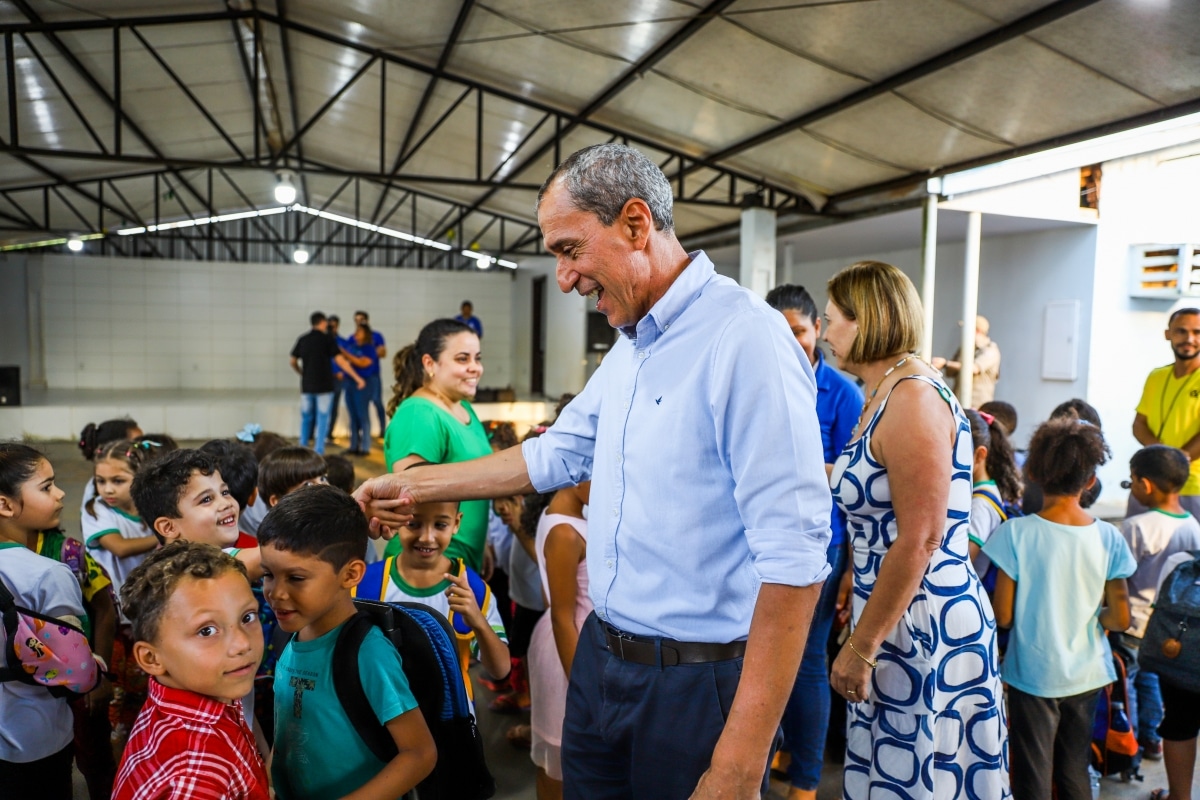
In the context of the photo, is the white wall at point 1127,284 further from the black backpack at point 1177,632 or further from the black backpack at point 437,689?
the black backpack at point 437,689

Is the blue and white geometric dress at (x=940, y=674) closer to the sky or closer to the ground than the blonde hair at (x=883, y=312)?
closer to the ground

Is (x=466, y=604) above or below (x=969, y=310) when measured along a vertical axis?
below

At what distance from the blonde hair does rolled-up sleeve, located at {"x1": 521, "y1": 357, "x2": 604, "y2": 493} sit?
0.64 m

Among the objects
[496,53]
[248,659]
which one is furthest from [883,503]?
[496,53]

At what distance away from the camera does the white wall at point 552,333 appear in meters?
13.1

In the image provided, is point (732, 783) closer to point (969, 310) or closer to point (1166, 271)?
point (969, 310)

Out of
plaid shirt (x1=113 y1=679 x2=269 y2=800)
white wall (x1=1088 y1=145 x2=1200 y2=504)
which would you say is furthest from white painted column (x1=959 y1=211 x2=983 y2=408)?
plaid shirt (x1=113 y1=679 x2=269 y2=800)

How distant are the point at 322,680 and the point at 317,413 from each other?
7.93 meters

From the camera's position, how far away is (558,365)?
13.8 m

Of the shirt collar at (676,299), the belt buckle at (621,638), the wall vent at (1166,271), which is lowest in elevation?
the belt buckle at (621,638)

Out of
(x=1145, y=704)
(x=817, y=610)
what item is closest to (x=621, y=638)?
(x=817, y=610)

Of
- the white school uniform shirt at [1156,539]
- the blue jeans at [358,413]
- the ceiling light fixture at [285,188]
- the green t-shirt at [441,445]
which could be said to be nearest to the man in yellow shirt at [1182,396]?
the white school uniform shirt at [1156,539]

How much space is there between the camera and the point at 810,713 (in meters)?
2.24

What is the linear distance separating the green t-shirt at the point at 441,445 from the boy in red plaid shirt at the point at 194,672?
968mm
